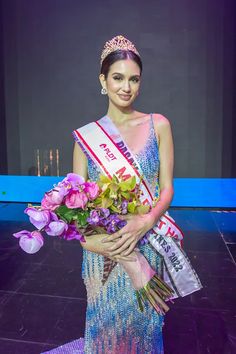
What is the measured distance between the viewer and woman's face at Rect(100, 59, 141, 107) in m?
1.29

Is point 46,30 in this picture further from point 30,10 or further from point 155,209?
point 155,209

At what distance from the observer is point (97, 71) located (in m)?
5.75

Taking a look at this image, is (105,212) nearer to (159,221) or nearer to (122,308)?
(159,221)

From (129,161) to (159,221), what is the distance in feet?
0.74

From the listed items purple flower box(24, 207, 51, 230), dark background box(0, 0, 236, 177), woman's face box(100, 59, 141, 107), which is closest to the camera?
purple flower box(24, 207, 51, 230)

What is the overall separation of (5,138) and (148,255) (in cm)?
521

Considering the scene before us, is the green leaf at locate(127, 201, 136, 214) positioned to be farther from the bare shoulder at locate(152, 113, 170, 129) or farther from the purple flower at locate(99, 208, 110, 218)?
the bare shoulder at locate(152, 113, 170, 129)

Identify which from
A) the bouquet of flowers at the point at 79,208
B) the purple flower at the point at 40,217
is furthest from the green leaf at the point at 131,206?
the purple flower at the point at 40,217

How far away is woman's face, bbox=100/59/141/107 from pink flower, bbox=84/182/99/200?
40cm

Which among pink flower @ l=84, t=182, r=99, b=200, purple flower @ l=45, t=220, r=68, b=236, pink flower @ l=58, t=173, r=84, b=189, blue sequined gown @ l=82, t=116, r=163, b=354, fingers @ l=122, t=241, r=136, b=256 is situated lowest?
blue sequined gown @ l=82, t=116, r=163, b=354

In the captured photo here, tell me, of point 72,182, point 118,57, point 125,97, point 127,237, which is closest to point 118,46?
point 118,57

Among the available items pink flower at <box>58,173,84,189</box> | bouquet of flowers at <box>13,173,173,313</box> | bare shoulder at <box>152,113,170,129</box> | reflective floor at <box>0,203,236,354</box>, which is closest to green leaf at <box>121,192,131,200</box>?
bouquet of flowers at <box>13,173,173,313</box>

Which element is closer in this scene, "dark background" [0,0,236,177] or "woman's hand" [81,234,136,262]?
"woman's hand" [81,234,136,262]

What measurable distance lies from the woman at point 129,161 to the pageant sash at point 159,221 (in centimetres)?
1
